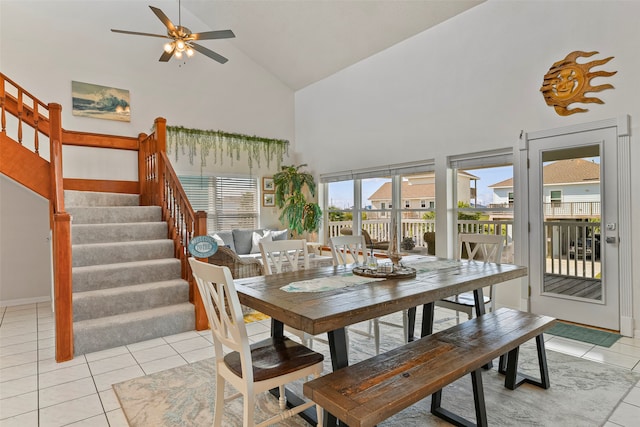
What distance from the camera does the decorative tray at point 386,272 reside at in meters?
2.45

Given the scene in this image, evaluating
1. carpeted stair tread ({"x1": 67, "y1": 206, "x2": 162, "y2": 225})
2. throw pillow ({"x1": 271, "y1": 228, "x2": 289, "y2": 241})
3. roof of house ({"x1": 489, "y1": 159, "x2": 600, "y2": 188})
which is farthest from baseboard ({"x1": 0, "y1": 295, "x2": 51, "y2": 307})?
roof of house ({"x1": 489, "y1": 159, "x2": 600, "y2": 188})

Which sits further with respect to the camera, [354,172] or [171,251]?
[354,172]

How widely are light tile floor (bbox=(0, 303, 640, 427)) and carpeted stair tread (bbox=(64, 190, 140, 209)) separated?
1.54 m

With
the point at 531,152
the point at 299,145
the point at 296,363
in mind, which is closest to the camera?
the point at 296,363

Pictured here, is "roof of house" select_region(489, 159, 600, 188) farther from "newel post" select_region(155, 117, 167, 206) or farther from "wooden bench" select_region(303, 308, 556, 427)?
"newel post" select_region(155, 117, 167, 206)

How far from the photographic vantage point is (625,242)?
3.49 meters

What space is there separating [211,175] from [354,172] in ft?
8.85

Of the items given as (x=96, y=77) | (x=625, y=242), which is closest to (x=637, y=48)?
(x=625, y=242)

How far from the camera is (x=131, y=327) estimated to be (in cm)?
339

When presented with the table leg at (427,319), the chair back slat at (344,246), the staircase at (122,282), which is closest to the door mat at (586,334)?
the table leg at (427,319)

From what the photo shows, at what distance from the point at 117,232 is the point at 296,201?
3.25 m

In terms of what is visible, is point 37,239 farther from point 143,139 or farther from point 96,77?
point 96,77

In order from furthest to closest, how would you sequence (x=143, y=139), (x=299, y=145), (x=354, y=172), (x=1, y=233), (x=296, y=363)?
(x=299, y=145) < (x=354, y=172) < (x=143, y=139) < (x=1, y=233) < (x=296, y=363)

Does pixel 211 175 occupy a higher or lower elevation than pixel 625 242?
higher
